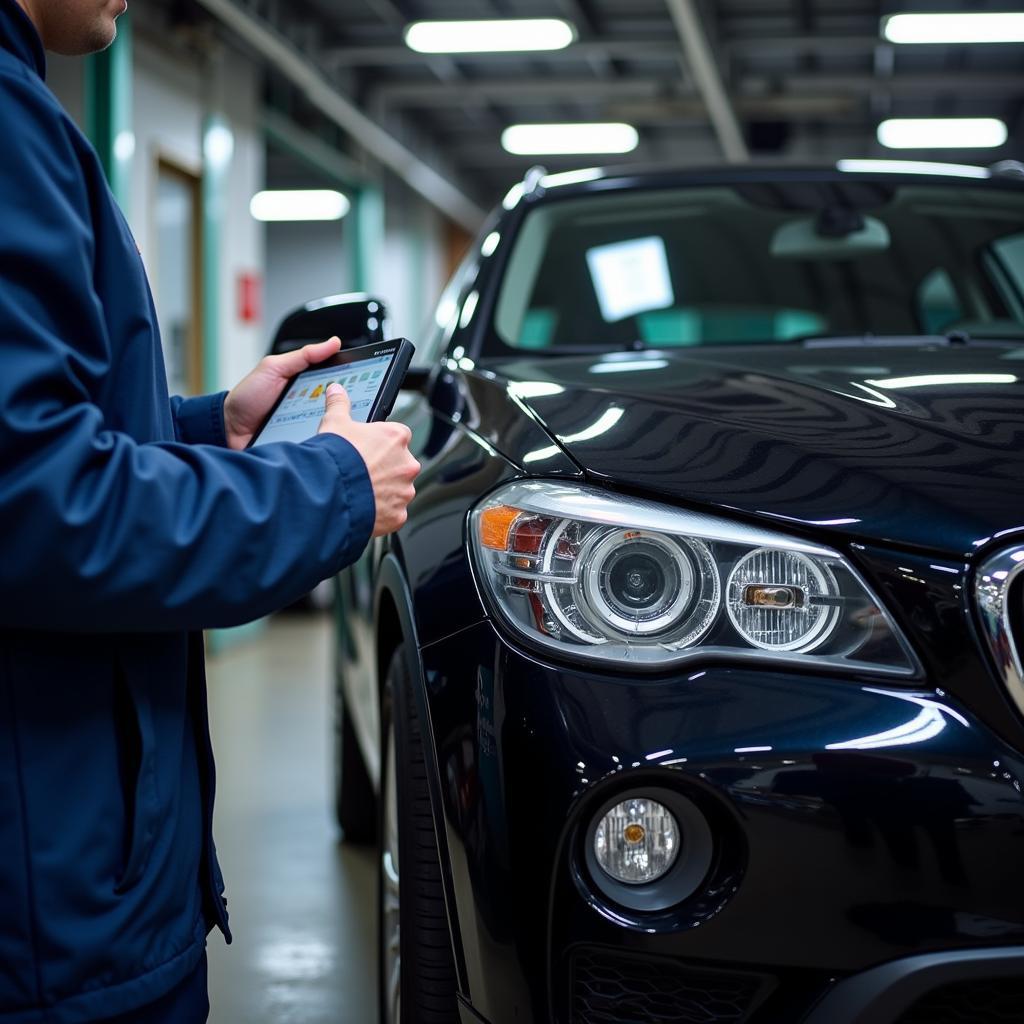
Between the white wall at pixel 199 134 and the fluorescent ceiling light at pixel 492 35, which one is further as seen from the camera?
the fluorescent ceiling light at pixel 492 35

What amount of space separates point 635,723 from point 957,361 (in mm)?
828

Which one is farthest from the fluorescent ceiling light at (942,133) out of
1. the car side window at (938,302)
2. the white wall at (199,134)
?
the car side window at (938,302)

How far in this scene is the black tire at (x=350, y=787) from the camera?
2973 mm

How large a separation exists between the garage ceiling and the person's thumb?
6.32 meters

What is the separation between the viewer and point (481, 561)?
1.35m

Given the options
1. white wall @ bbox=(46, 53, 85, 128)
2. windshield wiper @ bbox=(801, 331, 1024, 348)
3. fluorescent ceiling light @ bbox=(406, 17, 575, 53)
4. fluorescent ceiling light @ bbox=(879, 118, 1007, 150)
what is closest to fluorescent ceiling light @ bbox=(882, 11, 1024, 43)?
fluorescent ceiling light @ bbox=(406, 17, 575, 53)

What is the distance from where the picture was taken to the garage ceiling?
8820 millimetres

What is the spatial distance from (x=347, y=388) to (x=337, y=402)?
0.17 metres

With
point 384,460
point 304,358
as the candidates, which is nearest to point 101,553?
point 384,460

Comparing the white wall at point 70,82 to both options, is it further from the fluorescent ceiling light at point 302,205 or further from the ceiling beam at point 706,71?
the fluorescent ceiling light at point 302,205

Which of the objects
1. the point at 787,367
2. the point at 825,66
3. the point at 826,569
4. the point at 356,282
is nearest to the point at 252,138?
the point at 356,282

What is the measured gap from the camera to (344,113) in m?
9.91

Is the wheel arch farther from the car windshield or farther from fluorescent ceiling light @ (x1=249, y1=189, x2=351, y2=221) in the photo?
fluorescent ceiling light @ (x1=249, y1=189, x2=351, y2=221)

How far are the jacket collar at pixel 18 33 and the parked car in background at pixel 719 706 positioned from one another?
2.02 feet
